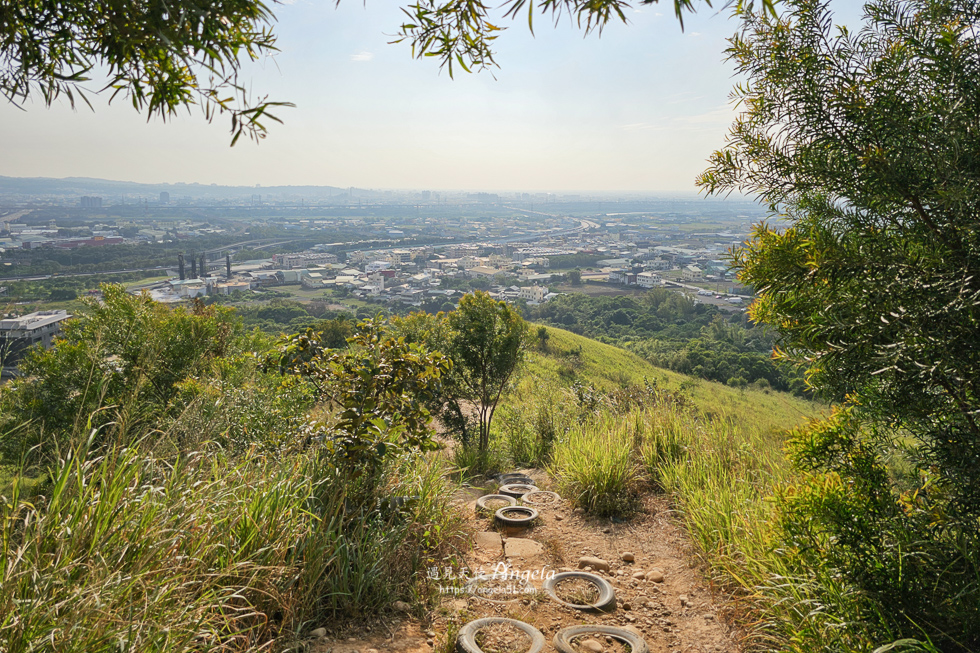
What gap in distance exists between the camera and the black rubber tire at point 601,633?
2104mm

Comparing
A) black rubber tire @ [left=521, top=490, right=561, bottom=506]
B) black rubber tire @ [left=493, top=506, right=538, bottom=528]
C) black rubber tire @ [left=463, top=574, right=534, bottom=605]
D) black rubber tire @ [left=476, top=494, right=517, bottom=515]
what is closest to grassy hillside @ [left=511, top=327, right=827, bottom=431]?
black rubber tire @ [left=521, top=490, right=561, bottom=506]

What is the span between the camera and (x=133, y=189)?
10812 cm

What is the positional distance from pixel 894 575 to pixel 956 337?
78 cm

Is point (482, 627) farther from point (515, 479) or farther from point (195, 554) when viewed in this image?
point (515, 479)

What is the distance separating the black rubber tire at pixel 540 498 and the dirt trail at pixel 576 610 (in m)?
0.08

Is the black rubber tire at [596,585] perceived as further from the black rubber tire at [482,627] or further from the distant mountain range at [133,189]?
the distant mountain range at [133,189]

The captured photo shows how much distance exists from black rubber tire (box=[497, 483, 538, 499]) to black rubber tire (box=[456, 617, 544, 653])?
1.91m

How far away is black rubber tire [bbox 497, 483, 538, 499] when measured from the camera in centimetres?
416

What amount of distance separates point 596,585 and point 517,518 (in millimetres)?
896

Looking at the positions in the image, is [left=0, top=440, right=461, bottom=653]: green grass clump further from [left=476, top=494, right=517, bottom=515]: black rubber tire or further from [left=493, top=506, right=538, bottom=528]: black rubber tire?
[left=476, top=494, right=517, bottom=515]: black rubber tire

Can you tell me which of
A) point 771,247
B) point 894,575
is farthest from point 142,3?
point 894,575

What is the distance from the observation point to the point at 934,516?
1.69m

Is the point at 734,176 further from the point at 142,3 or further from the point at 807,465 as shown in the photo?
the point at 142,3

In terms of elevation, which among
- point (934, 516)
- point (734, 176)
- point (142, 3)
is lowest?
point (934, 516)
